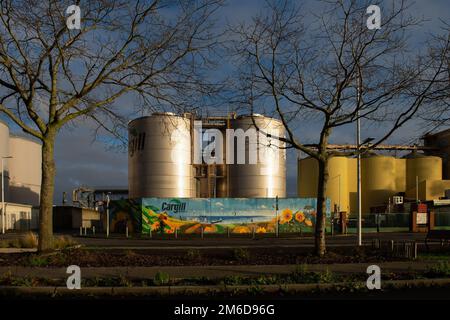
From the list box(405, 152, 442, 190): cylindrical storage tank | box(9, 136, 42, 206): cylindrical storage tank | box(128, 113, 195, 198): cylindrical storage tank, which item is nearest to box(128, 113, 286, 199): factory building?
box(128, 113, 195, 198): cylindrical storage tank

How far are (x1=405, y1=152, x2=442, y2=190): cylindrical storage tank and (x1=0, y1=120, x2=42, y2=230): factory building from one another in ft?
170

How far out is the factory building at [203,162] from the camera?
44781 mm

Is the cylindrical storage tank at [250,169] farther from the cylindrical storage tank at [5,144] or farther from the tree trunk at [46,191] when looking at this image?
the cylindrical storage tank at [5,144]

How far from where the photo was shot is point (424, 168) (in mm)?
68375

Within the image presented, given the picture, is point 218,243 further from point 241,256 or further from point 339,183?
point 339,183

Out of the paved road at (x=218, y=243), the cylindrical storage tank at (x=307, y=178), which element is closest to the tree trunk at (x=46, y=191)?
the paved road at (x=218, y=243)

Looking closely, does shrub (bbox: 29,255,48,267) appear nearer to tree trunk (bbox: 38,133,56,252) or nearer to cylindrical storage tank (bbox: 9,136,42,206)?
tree trunk (bbox: 38,133,56,252)

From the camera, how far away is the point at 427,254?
662 inches

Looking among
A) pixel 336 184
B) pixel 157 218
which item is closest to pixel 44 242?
pixel 157 218

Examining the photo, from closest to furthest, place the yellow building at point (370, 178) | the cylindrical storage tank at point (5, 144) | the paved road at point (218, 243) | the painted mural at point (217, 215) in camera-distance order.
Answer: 1. the paved road at point (218, 243)
2. the painted mural at point (217, 215)
3. the cylindrical storage tank at point (5, 144)
4. the yellow building at point (370, 178)

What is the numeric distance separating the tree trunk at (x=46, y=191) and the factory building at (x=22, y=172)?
47737 millimetres
